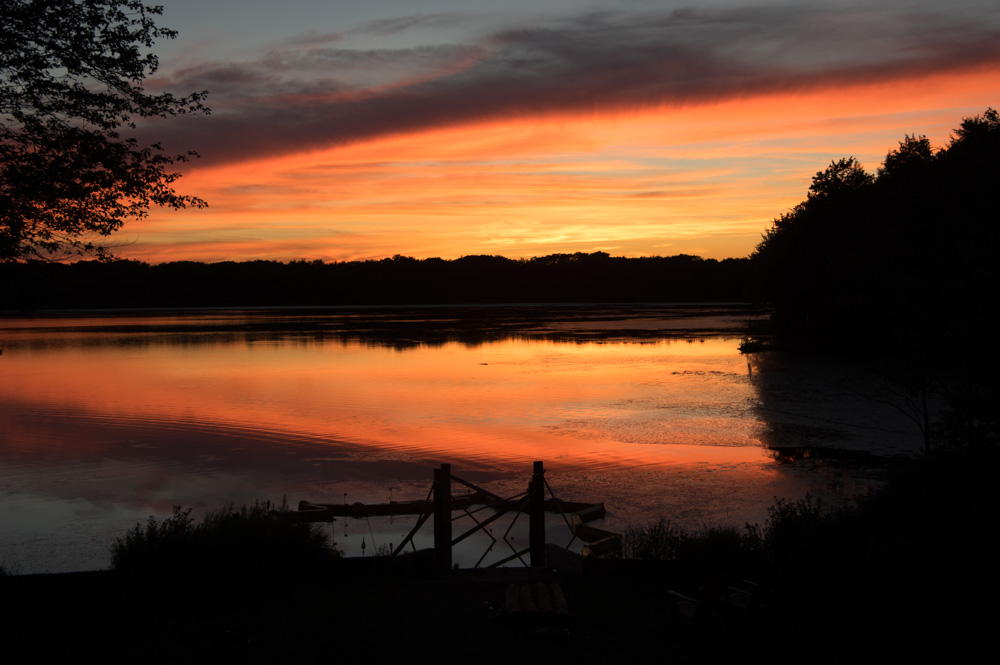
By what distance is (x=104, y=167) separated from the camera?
10281 millimetres

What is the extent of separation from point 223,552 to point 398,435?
12.1 m

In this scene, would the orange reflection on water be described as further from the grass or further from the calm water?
the grass

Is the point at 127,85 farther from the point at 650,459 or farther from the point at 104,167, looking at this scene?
the point at 650,459

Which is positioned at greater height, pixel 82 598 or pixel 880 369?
pixel 880 369

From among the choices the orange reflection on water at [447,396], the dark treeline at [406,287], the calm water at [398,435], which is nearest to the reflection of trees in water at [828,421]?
the calm water at [398,435]

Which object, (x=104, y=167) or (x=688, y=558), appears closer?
(x=688, y=558)

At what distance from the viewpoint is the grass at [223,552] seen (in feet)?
28.2

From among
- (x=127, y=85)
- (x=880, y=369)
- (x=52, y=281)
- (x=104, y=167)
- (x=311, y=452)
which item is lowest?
(x=311, y=452)

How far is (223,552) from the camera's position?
28.8 feet

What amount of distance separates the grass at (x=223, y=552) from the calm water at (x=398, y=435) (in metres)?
2.49

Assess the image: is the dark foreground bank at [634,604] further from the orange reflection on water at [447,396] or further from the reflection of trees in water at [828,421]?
the reflection of trees in water at [828,421]

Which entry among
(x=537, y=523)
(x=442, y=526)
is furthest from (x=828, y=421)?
(x=442, y=526)

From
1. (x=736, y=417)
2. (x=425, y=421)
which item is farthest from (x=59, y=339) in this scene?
(x=736, y=417)

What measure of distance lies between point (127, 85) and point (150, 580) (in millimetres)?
6253
